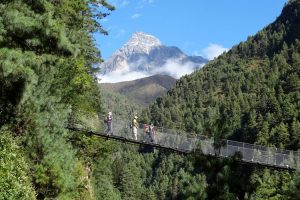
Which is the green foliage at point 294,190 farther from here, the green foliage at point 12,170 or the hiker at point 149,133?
the hiker at point 149,133

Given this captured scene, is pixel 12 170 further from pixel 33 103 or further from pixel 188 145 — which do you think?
pixel 188 145

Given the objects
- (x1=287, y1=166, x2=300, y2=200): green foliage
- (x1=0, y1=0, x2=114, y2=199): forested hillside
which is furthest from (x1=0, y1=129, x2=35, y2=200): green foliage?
(x1=287, y1=166, x2=300, y2=200): green foliage

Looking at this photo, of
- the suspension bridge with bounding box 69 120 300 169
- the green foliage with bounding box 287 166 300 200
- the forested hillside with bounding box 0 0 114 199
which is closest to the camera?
the forested hillside with bounding box 0 0 114 199

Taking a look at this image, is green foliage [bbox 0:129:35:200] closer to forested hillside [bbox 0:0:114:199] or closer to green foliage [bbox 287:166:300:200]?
forested hillside [bbox 0:0:114:199]

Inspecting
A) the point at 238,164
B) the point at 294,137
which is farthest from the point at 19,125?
the point at 294,137

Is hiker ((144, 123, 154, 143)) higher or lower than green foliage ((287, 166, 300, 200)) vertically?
higher

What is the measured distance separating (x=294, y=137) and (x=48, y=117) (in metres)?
107

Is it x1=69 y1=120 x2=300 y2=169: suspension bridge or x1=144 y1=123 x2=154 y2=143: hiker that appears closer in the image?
x1=69 y1=120 x2=300 y2=169: suspension bridge

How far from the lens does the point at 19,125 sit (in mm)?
20672

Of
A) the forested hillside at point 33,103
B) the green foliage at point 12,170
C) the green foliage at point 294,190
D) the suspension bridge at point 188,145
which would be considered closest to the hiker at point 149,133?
the suspension bridge at point 188,145

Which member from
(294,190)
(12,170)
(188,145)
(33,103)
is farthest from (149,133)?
(12,170)

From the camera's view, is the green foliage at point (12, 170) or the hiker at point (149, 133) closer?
the green foliage at point (12, 170)

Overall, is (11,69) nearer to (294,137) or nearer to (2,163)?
(2,163)

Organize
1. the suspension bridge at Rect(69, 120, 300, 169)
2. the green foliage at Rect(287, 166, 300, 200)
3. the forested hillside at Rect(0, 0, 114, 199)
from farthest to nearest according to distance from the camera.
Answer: the suspension bridge at Rect(69, 120, 300, 169), the green foliage at Rect(287, 166, 300, 200), the forested hillside at Rect(0, 0, 114, 199)
